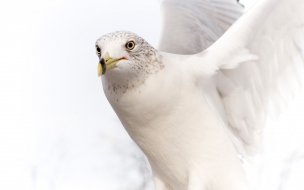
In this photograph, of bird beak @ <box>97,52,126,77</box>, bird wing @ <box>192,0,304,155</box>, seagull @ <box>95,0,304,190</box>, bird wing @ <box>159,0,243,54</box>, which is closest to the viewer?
bird beak @ <box>97,52,126,77</box>

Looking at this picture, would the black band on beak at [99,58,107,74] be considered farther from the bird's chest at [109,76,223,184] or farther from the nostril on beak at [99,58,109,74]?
the bird's chest at [109,76,223,184]

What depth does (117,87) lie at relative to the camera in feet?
7.63

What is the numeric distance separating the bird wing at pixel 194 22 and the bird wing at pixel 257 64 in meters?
0.41

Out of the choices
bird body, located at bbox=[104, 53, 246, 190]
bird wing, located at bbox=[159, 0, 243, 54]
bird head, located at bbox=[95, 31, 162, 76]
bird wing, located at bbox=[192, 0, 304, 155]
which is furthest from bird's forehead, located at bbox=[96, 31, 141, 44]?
bird wing, located at bbox=[159, 0, 243, 54]

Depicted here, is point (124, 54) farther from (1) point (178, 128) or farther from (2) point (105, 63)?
(1) point (178, 128)

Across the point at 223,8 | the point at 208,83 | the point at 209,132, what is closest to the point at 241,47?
the point at 208,83

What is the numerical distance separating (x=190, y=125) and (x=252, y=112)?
1.39 ft

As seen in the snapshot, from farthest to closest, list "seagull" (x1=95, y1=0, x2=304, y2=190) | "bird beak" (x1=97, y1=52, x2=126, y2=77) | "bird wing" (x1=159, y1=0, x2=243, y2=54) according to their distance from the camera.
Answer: "bird wing" (x1=159, y1=0, x2=243, y2=54) < "seagull" (x1=95, y1=0, x2=304, y2=190) < "bird beak" (x1=97, y1=52, x2=126, y2=77)

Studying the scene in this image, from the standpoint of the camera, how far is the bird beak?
2.13 metres

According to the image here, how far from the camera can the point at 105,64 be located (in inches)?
84.9

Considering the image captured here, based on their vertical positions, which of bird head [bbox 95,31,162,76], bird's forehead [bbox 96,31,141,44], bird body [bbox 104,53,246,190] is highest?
bird's forehead [bbox 96,31,141,44]

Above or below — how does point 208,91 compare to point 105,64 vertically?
below

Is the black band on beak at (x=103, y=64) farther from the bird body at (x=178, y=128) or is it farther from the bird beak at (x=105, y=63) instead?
the bird body at (x=178, y=128)

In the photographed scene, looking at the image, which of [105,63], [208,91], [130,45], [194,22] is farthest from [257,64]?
[105,63]
